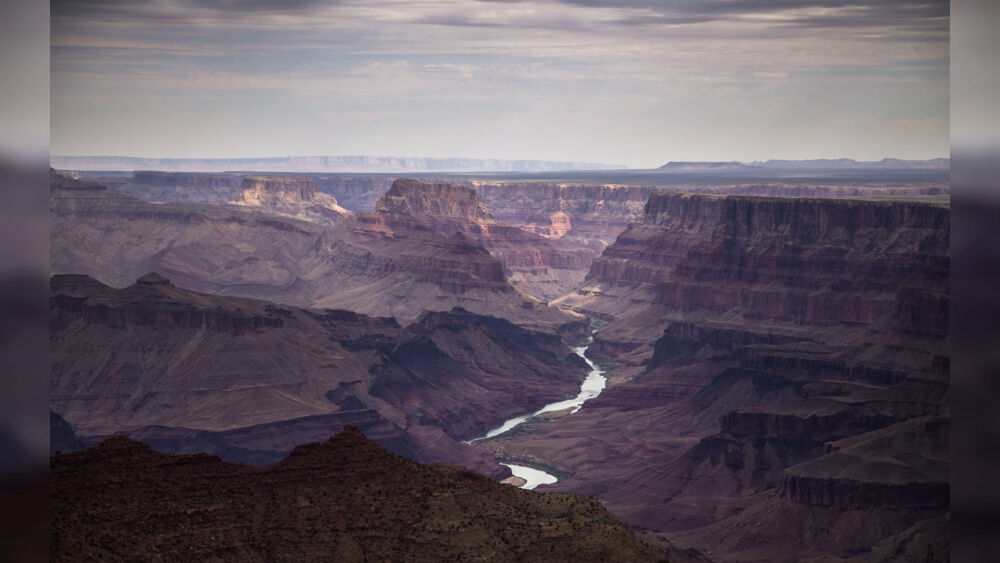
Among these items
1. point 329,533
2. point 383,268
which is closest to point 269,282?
point 383,268

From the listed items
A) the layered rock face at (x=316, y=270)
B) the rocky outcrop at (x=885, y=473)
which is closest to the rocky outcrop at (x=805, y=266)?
the layered rock face at (x=316, y=270)

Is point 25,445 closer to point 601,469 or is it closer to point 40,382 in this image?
point 40,382

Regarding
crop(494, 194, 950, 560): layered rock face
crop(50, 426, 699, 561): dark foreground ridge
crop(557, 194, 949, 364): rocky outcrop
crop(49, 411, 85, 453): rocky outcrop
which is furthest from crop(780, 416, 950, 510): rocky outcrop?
crop(49, 411, 85, 453): rocky outcrop

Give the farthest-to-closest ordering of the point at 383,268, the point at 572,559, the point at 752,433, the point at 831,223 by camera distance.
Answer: the point at 383,268, the point at 831,223, the point at 752,433, the point at 572,559

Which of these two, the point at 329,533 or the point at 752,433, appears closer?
the point at 329,533

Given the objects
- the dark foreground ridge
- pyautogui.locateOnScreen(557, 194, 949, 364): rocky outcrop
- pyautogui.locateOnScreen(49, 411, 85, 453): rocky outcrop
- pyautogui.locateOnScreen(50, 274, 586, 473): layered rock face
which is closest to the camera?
the dark foreground ridge

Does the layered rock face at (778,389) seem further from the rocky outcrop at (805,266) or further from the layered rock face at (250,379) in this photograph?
the layered rock face at (250,379)

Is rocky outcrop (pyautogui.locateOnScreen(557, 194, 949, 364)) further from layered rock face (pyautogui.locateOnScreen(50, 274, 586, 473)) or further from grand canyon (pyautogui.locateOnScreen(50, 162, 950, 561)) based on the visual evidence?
layered rock face (pyautogui.locateOnScreen(50, 274, 586, 473))
